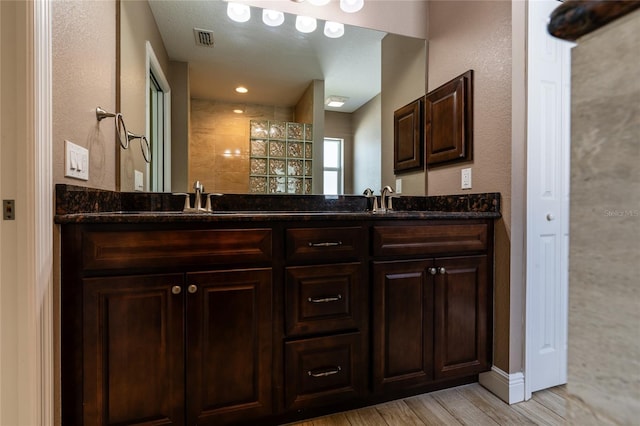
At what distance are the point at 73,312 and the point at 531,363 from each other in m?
1.91

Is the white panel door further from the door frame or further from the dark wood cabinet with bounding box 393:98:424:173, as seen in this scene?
the door frame

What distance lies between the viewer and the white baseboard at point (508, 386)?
1.45 meters

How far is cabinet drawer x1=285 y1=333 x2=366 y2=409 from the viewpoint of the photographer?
3.98 ft

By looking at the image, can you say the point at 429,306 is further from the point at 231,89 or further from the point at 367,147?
the point at 231,89

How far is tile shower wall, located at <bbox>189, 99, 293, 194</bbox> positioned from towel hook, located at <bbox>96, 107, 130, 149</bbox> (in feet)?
1.10

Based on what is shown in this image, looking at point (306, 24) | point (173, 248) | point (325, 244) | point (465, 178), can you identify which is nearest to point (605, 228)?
point (325, 244)

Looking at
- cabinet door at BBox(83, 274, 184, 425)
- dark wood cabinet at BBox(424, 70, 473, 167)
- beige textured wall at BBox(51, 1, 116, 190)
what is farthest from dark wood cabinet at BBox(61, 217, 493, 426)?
dark wood cabinet at BBox(424, 70, 473, 167)

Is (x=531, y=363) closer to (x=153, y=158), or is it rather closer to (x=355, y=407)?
(x=355, y=407)

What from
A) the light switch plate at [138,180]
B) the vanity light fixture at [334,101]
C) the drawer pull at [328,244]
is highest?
the vanity light fixture at [334,101]

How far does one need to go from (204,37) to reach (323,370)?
1828 mm

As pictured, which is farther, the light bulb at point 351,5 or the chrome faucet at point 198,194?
the light bulb at point 351,5

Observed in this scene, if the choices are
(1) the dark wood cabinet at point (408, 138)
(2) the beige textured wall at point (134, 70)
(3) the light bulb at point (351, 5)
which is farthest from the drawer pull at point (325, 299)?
(3) the light bulb at point (351, 5)

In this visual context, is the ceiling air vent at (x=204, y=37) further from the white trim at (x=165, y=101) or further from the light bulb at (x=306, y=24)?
the light bulb at (x=306, y=24)

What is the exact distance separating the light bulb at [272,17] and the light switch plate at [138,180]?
1127mm
